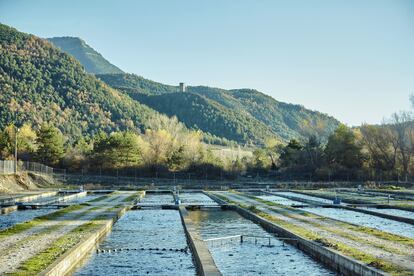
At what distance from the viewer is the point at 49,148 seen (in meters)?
89.4

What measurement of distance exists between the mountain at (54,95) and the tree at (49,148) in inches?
1603

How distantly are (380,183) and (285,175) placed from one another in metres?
16.3

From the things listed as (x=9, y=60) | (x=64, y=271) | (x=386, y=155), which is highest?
(x=9, y=60)

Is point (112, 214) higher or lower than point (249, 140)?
lower

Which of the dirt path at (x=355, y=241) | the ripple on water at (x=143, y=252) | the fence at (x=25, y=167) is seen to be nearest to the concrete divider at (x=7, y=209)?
the ripple on water at (x=143, y=252)

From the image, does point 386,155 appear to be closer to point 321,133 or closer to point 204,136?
point 321,133

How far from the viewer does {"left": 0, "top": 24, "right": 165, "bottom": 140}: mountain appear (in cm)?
13825

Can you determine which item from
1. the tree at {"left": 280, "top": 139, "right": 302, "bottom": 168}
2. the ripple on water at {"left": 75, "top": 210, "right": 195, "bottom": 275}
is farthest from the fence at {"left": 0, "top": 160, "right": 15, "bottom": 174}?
the tree at {"left": 280, "top": 139, "right": 302, "bottom": 168}

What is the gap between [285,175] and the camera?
86.2 m

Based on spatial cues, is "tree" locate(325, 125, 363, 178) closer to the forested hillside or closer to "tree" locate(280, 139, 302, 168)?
"tree" locate(280, 139, 302, 168)

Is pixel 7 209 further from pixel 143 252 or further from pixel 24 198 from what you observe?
pixel 143 252

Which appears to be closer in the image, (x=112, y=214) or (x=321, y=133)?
(x=112, y=214)

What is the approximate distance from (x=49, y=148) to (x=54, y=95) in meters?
60.0

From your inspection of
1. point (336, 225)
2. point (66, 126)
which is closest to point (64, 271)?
point (336, 225)
